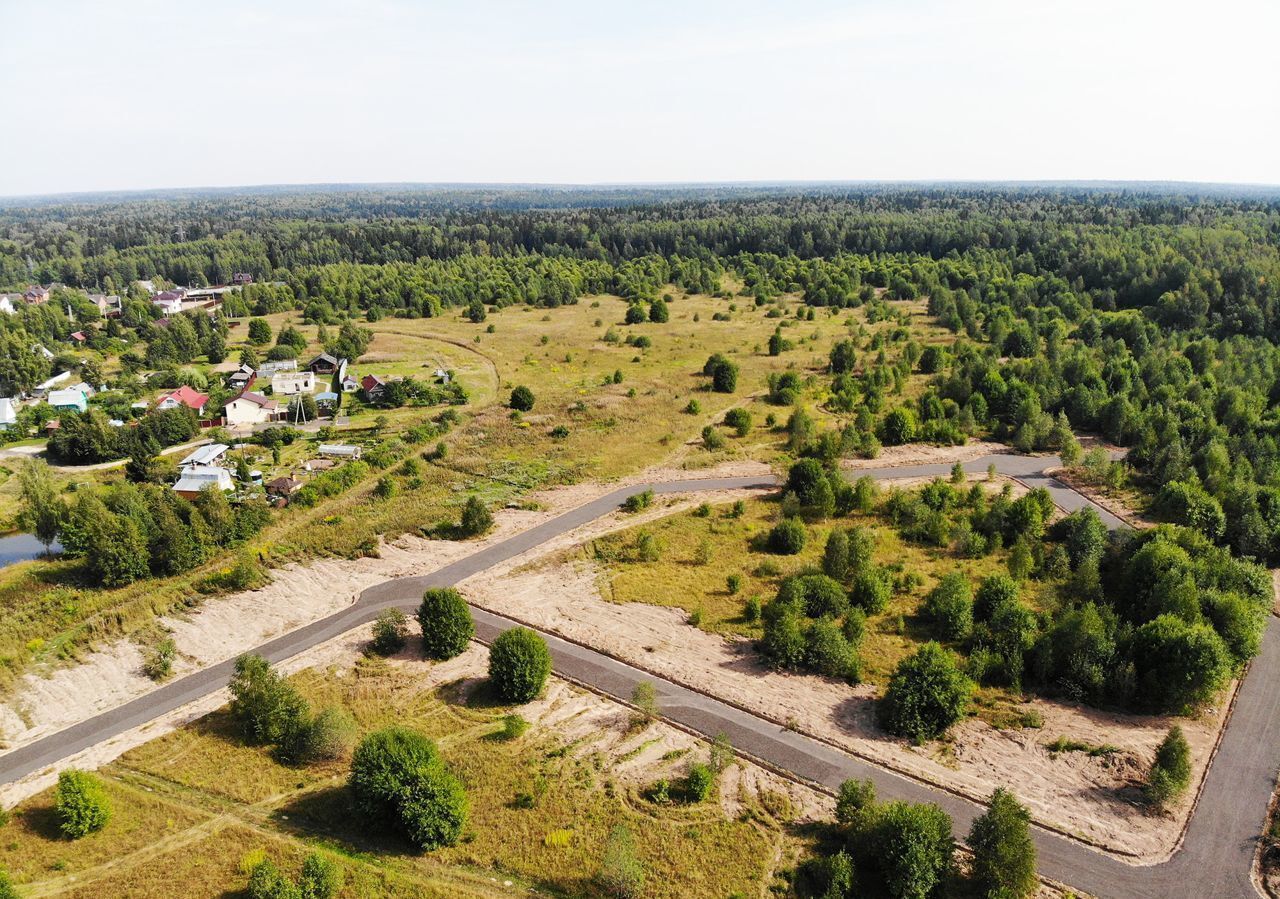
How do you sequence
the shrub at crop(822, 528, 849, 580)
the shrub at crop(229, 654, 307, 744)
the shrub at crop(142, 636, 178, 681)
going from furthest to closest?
1. the shrub at crop(822, 528, 849, 580)
2. the shrub at crop(142, 636, 178, 681)
3. the shrub at crop(229, 654, 307, 744)

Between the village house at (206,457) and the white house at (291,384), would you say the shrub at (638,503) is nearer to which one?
the village house at (206,457)

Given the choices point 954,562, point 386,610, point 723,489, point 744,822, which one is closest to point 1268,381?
point 954,562

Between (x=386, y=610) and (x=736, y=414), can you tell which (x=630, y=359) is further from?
(x=386, y=610)

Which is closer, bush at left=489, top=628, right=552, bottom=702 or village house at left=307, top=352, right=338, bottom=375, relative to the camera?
bush at left=489, top=628, right=552, bottom=702

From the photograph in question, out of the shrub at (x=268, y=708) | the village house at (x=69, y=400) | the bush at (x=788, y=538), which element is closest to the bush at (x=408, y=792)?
the shrub at (x=268, y=708)

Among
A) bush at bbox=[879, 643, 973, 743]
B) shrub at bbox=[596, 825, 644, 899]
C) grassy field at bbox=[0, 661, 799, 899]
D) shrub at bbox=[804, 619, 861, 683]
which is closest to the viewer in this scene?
shrub at bbox=[596, 825, 644, 899]

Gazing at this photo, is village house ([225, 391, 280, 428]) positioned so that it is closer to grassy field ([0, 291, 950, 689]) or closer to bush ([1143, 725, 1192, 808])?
grassy field ([0, 291, 950, 689])

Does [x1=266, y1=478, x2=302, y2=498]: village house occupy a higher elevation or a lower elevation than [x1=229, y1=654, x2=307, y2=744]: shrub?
higher

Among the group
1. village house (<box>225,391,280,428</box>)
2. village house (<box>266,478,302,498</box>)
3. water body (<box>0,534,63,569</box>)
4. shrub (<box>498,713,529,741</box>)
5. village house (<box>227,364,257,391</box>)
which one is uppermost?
village house (<box>227,364,257,391</box>)

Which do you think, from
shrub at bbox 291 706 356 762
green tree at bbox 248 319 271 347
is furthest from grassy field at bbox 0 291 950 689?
shrub at bbox 291 706 356 762
